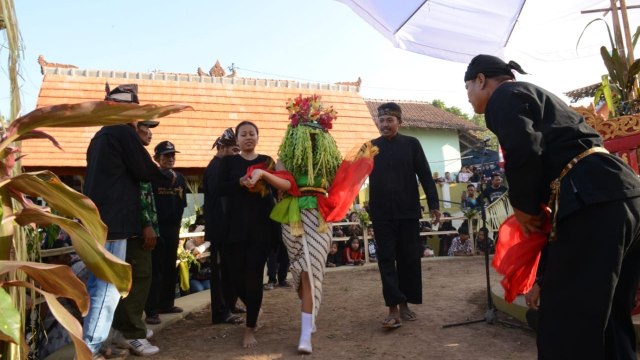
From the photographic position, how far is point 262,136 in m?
14.0

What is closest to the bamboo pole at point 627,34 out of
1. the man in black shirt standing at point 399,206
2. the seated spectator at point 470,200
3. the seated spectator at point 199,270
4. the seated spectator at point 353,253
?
the man in black shirt standing at point 399,206

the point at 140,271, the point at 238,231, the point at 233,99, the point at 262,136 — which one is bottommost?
the point at 140,271

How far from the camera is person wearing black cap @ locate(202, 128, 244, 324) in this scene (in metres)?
4.65

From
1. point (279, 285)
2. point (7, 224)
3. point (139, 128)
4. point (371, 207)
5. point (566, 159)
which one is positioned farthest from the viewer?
point (279, 285)

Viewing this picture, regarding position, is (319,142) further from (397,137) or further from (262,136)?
(262,136)

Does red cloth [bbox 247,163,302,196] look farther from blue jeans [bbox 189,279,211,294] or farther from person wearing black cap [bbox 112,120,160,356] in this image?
blue jeans [bbox 189,279,211,294]

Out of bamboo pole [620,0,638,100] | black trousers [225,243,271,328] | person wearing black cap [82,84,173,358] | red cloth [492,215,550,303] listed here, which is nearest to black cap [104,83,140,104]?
person wearing black cap [82,84,173,358]

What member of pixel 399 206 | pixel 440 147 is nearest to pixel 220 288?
pixel 399 206

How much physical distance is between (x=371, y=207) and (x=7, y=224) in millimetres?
3478

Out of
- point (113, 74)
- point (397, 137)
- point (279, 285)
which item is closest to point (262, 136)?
point (113, 74)

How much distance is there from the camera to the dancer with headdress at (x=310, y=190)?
3.83 meters

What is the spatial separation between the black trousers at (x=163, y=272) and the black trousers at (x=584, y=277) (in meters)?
3.55

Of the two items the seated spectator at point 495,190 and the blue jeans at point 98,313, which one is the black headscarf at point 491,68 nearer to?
the blue jeans at point 98,313

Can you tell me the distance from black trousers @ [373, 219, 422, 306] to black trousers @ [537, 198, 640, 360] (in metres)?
2.42
